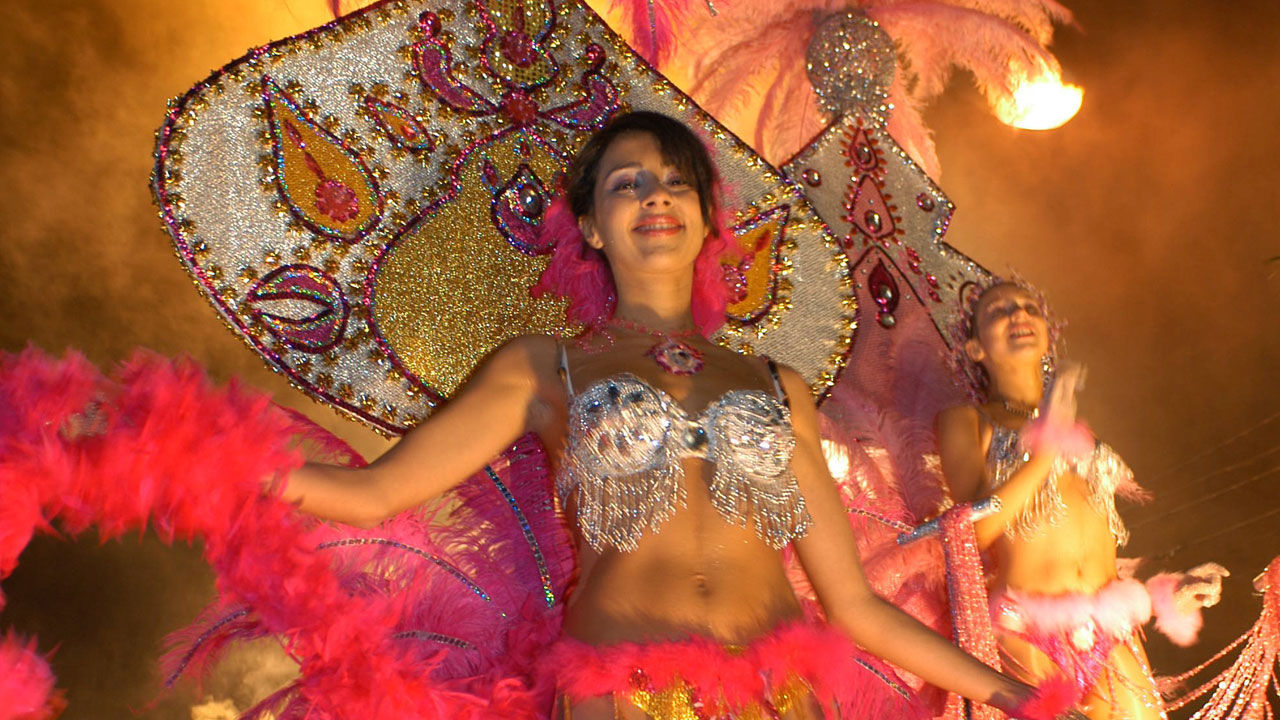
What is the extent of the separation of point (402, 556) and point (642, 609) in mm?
558

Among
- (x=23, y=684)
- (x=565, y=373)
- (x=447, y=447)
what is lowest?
(x=23, y=684)

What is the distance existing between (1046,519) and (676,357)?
1.12 metres

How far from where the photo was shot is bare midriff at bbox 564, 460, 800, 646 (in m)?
1.83

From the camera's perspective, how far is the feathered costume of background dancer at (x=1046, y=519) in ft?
8.81

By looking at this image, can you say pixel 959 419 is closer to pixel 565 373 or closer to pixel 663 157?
pixel 663 157

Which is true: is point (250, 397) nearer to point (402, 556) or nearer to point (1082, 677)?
point (402, 556)

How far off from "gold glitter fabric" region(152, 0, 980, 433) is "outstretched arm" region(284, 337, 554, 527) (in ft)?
0.99

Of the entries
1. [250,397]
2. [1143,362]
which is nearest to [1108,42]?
[1143,362]

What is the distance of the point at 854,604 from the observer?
2.07m

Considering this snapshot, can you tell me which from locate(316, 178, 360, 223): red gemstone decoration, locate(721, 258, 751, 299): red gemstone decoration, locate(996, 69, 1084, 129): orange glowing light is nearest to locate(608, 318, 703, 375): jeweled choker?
locate(721, 258, 751, 299): red gemstone decoration

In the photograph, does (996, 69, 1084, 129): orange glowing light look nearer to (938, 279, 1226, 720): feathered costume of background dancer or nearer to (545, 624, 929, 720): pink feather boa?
(938, 279, 1226, 720): feathered costume of background dancer

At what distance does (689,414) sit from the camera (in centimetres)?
202

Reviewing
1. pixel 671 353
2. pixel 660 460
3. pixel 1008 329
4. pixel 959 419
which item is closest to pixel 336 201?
pixel 671 353

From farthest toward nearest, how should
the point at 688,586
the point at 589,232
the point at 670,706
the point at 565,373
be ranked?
the point at 589,232 → the point at 565,373 → the point at 688,586 → the point at 670,706
